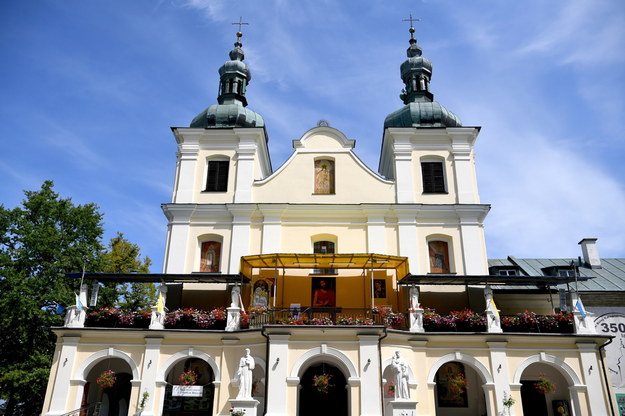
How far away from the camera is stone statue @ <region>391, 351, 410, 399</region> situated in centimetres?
1708

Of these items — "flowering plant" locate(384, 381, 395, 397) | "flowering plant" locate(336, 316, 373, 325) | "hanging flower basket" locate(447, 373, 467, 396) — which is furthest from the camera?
"hanging flower basket" locate(447, 373, 467, 396)

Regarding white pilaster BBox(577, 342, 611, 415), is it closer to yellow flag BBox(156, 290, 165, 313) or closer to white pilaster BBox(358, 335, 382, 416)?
white pilaster BBox(358, 335, 382, 416)

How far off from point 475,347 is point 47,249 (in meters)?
21.4

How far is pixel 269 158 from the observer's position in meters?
29.6

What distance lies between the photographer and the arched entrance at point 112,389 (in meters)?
21.2

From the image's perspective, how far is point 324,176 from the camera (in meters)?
25.1

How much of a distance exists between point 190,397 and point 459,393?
1129 cm

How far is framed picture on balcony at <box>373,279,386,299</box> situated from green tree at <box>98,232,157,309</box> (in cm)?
1418

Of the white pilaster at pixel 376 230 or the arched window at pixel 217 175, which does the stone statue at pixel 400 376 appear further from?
the arched window at pixel 217 175

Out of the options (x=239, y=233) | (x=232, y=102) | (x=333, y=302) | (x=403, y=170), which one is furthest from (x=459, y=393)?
(x=232, y=102)

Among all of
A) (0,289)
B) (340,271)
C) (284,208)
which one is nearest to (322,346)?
(340,271)

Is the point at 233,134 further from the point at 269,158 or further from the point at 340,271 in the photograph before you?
the point at 340,271

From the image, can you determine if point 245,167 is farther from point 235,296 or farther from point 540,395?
point 540,395

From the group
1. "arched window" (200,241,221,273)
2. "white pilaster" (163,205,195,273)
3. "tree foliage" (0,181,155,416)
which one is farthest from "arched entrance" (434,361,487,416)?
"tree foliage" (0,181,155,416)
